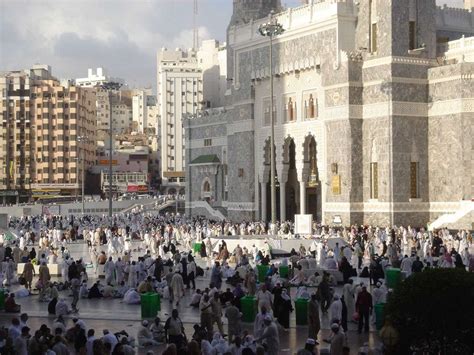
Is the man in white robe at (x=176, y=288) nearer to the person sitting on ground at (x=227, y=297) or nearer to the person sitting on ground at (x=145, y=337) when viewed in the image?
the person sitting on ground at (x=227, y=297)

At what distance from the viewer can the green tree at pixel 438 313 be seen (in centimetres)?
1024

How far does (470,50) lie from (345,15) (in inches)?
267

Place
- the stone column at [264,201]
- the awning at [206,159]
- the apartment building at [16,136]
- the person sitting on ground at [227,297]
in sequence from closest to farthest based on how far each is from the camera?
1. the person sitting on ground at [227,297]
2. the stone column at [264,201]
3. the awning at [206,159]
4. the apartment building at [16,136]

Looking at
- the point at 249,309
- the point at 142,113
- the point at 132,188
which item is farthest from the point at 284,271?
the point at 142,113

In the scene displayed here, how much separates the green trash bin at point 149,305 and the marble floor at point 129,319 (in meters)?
0.23

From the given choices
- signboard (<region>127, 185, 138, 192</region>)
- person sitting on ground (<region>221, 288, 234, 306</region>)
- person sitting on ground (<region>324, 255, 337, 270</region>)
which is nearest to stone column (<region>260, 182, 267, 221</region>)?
person sitting on ground (<region>324, 255, 337, 270</region>)

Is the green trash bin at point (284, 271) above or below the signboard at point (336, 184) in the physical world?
below

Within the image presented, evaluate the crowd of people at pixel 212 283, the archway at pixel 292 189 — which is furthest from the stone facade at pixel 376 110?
the crowd of people at pixel 212 283

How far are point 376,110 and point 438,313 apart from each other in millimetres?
34526

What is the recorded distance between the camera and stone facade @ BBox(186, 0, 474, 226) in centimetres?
4312

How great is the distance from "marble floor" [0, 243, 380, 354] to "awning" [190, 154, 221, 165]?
133ft

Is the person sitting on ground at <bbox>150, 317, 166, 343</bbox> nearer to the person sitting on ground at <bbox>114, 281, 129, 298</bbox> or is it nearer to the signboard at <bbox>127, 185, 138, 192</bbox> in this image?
the person sitting on ground at <bbox>114, 281, 129, 298</bbox>

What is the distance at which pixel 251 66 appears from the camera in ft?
178

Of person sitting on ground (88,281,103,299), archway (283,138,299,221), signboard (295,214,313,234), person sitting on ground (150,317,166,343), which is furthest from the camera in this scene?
archway (283,138,299,221)
